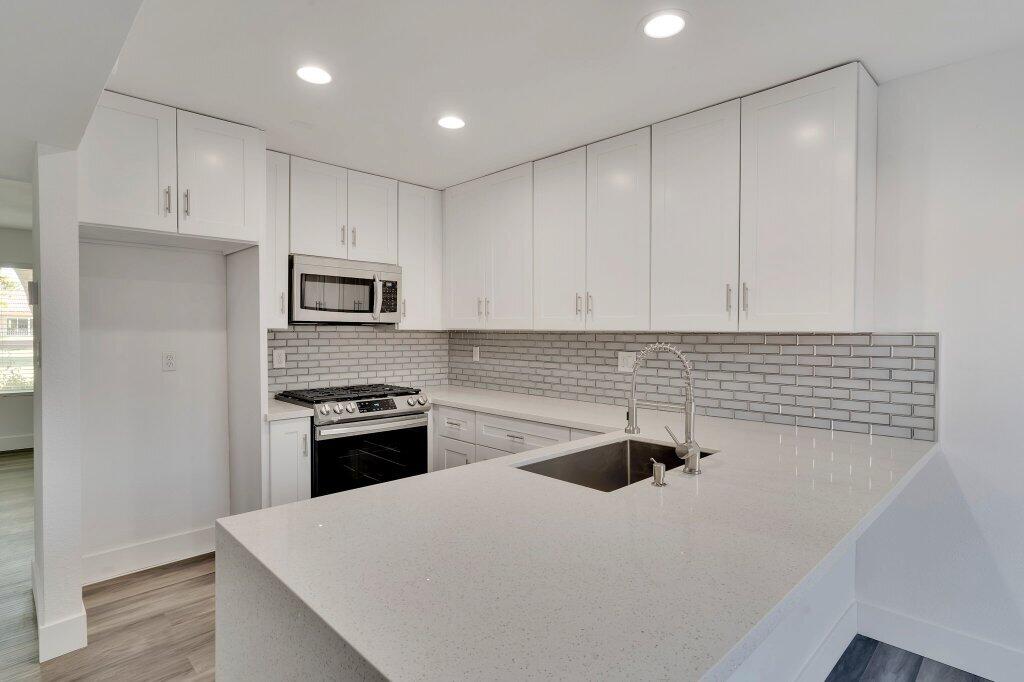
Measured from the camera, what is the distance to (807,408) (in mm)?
2482

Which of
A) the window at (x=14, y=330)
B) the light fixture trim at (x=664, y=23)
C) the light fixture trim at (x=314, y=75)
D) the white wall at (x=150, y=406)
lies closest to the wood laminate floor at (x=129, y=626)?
the white wall at (x=150, y=406)

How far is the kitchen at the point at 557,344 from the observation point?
1064 mm

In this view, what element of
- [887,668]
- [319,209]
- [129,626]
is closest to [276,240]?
[319,209]

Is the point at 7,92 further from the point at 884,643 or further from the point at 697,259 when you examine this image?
the point at 884,643

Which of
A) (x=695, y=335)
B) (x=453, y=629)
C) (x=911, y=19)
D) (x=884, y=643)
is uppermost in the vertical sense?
(x=911, y=19)

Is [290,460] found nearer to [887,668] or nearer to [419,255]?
[419,255]

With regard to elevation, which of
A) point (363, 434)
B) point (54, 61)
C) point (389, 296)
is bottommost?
point (363, 434)

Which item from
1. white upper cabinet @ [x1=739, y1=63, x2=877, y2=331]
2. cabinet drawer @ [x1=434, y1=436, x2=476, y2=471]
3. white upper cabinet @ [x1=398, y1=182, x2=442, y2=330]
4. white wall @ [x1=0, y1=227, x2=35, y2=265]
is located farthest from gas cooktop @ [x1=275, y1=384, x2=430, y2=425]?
white wall @ [x1=0, y1=227, x2=35, y2=265]

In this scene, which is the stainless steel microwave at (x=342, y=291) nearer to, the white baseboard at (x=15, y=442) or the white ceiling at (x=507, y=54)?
the white ceiling at (x=507, y=54)

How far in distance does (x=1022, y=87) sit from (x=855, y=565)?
6.54 feet

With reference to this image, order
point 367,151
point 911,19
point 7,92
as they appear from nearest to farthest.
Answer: point 7,92 → point 911,19 → point 367,151

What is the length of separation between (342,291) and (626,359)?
1.76 m

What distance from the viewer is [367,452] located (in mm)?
3129

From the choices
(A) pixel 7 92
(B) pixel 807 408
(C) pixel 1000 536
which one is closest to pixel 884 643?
(C) pixel 1000 536
